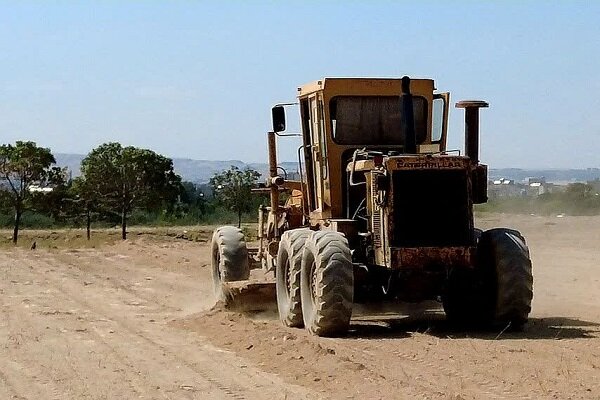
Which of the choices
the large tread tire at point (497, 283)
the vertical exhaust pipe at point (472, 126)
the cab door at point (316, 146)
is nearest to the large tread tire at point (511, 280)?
the large tread tire at point (497, 283)

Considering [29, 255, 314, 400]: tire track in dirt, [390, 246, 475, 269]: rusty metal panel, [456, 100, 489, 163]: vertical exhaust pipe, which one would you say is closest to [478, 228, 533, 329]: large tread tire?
[390, 246, 475, 269]: rusty metal panel

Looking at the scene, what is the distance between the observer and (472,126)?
13492 millimetres

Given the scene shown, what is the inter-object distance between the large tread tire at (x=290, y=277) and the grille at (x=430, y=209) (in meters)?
1.56

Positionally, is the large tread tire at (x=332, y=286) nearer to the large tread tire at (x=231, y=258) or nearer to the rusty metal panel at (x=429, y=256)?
the rusty metal panel at (x=429, y=256)

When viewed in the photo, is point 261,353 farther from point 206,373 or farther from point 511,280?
point 511,280

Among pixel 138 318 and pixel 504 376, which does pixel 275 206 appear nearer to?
pixel 138 318

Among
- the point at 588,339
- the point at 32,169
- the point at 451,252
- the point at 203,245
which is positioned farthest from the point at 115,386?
the point at 32,169

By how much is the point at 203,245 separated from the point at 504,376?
26.8 meters

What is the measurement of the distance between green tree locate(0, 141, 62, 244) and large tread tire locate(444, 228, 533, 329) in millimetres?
30925

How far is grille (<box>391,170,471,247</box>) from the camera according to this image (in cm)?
1238

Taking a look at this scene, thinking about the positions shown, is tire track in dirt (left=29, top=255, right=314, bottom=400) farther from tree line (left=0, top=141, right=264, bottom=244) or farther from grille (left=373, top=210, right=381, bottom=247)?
tree line (left=0, top=141, right=264, bottom=244)

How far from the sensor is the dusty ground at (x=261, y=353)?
30.7 ft

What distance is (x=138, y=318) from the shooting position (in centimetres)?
1552

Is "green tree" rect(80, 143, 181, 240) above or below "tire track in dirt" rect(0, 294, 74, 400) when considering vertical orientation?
above
